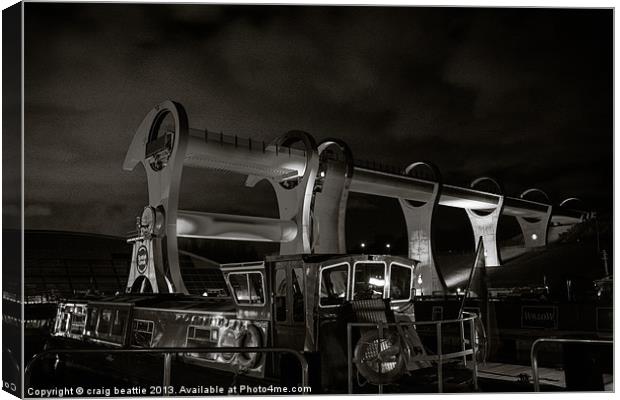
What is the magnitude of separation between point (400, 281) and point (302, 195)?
1691mm

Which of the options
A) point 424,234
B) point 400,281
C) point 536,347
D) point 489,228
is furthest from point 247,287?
point 489,228

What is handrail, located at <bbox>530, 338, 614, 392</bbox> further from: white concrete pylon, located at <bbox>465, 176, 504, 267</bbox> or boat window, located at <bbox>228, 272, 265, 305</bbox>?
boat window, located at <bbox>228, 272, 265, 305</bbox>

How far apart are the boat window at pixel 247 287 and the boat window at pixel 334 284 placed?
0.69m

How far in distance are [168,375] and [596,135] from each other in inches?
238

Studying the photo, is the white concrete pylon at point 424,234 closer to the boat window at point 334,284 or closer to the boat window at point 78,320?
the boat window at point 334,284

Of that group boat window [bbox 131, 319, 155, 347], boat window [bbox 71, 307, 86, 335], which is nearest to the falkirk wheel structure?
boat window [bbox 131, 319, 155, 347]

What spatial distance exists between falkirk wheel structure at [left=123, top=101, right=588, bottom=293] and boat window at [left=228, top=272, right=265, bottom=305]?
3.00 ft

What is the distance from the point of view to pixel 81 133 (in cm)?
857

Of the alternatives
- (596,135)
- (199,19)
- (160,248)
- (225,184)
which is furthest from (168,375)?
(596,135)

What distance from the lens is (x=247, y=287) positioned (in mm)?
8062

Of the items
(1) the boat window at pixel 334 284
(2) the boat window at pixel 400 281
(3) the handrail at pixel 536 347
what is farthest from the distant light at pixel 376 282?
(3) the handrail at pixel 536 347

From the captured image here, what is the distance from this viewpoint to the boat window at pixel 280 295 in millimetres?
7785

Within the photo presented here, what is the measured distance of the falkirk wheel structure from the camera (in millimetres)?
8828

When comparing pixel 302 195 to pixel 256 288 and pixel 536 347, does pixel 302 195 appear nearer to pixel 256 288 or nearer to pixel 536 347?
pixel 256 288
